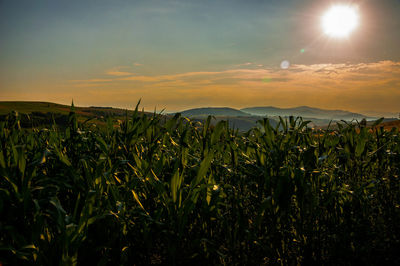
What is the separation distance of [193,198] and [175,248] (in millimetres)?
423

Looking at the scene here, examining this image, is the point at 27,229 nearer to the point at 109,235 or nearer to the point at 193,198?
the point at 109,235

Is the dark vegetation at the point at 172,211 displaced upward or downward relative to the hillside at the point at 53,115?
downward

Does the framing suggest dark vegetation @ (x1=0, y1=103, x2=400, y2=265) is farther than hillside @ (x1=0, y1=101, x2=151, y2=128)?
No

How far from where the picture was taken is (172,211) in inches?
86.0

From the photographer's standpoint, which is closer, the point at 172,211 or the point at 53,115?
the point at 172,211

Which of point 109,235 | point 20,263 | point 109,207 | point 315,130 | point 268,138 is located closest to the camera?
point 20,263

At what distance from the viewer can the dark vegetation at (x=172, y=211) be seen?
2.08 metres

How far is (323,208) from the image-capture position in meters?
2.73

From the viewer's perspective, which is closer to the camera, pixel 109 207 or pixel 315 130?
pixel 109 207

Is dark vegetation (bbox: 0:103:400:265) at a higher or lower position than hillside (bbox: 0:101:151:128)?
lower

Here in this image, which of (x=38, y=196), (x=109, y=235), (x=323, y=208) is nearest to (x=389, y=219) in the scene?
(x=323, y=208)

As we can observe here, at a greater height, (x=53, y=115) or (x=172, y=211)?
(x=53, y=115)

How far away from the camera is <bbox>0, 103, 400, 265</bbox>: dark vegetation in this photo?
6.82ft

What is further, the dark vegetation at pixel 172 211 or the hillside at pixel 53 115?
the hillside at pixel 53 115
